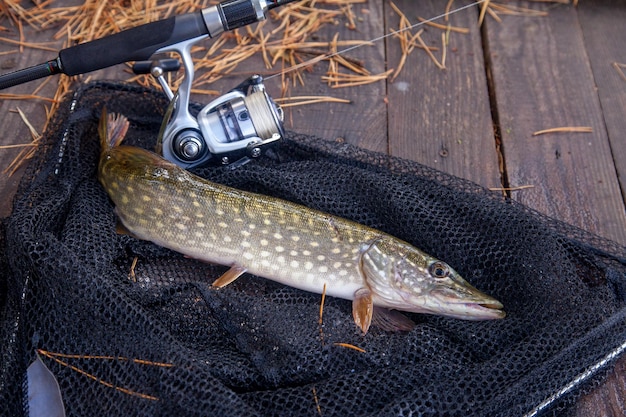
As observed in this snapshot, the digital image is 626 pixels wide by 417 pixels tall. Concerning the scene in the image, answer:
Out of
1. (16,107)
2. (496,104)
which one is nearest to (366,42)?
(496,104)

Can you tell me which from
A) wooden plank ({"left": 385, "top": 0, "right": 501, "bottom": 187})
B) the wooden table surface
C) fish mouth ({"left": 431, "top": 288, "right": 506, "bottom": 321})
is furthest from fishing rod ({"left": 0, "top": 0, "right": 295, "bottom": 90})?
fish mouth ({"left": 431, "top": 288, "right": 506, "bottom": 321})

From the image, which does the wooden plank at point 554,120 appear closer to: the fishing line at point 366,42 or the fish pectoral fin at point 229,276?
the fishing line at point 366,42

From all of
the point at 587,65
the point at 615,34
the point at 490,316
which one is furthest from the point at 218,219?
the point at 615,34

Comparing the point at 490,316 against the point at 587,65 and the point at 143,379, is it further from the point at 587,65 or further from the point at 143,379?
the point at 587,65

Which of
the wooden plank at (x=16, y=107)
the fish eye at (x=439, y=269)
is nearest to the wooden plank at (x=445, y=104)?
the fish eye at (x=439, y=269)

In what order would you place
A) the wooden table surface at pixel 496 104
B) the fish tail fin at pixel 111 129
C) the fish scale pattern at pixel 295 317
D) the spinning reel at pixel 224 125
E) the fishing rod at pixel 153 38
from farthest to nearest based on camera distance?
the wooden table surface at pixel 496 104 < the fish tail fin at pixel 111 129 < the spinning reel at pixel 224 125 < the fishing rod at pixel 153 38 < the fish scale pattern at pixel 295 317

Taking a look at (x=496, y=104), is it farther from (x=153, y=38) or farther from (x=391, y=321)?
(x=153, y=38)
